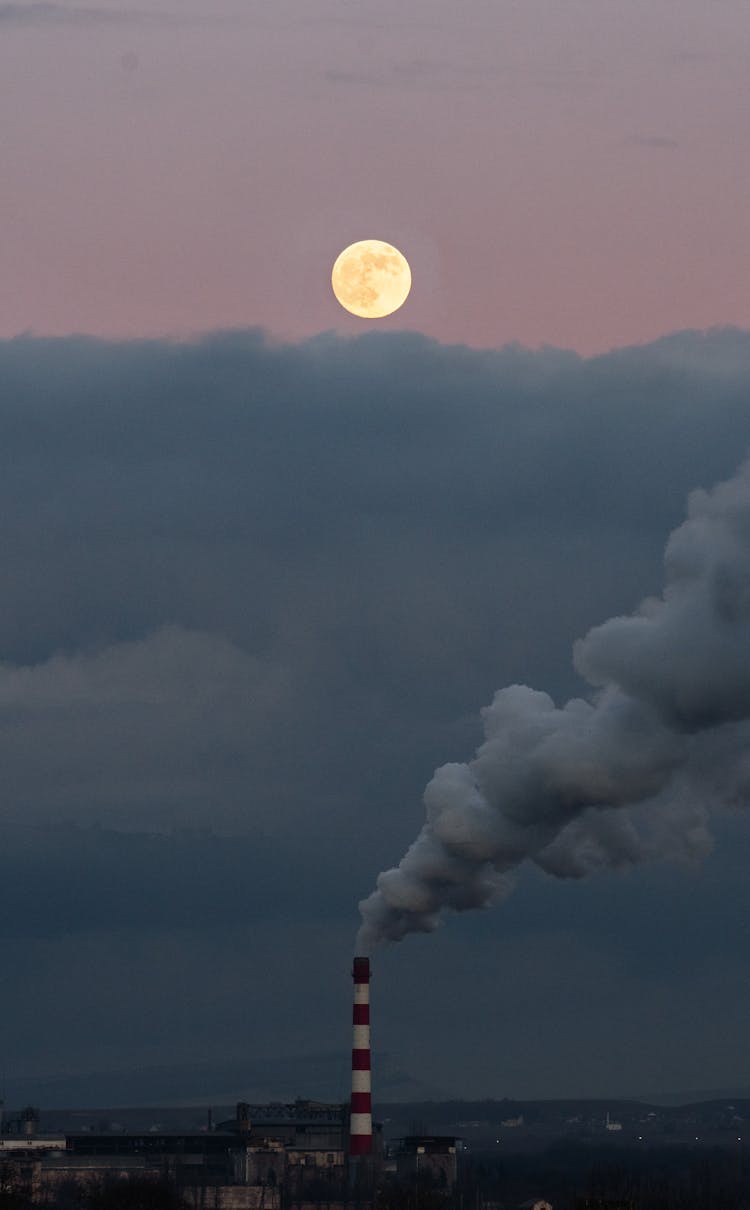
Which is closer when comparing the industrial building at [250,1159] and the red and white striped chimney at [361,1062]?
the red and white striped chimney at [361,1062]

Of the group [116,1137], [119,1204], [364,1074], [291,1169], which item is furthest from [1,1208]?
[116,1137]

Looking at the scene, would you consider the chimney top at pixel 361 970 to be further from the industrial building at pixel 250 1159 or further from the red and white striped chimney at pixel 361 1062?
the industrial building at pixel 250 1159

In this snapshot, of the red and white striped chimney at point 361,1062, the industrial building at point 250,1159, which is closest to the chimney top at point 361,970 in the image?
the red and white striped chimney at point 361,1062

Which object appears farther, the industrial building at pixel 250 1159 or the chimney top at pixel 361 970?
the industrial building at pixel 250 1159

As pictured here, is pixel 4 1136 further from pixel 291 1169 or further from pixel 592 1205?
pixel 592 1205

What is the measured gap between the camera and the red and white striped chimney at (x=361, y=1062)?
134163 millimetres

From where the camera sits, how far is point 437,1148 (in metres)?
170

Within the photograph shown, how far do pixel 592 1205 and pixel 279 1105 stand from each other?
86918 millimetres

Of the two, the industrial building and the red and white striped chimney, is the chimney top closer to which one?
the red and white striped chimney

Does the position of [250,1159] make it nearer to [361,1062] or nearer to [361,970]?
[361,1062]

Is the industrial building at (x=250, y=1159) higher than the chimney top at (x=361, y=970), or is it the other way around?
the chimney top at (x=361, y=970)

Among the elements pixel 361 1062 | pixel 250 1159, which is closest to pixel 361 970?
pixel 361 1062

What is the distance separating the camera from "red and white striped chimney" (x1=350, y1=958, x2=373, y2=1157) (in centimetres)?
13416

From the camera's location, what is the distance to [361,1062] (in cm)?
13788
